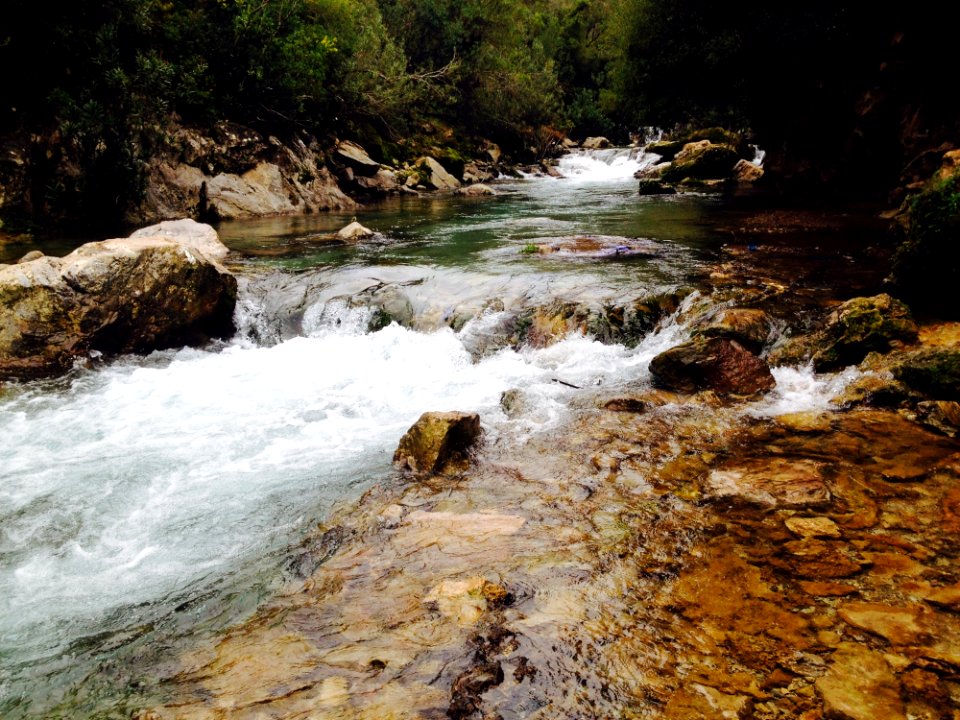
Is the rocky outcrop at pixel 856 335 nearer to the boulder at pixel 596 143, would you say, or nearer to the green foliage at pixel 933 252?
the green foliage at pixel 933 252

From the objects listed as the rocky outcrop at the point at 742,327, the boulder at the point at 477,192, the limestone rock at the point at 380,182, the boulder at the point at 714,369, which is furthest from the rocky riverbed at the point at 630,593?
the limestone rock at the point at 380,182

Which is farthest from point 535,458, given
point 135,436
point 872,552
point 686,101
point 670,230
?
point 686,101

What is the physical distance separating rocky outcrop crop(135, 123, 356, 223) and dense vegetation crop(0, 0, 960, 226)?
752mm

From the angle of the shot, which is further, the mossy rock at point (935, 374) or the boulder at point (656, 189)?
the boulder at point (656, 189)

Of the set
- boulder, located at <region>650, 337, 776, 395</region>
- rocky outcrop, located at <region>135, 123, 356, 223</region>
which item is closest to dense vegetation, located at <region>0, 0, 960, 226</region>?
rocky outcrop, located at <region>135, 123, 356, 223</region>

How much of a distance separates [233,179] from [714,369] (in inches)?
672

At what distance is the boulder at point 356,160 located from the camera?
2380 centimetres

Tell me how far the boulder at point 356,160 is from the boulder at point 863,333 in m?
21.0

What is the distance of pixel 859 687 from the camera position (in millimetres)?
2318

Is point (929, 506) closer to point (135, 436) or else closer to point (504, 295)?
point (504, 295)

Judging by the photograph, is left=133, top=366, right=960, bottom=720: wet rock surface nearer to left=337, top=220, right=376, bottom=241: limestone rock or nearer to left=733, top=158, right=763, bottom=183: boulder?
left=337, top=220, right=376, bottom=241: limestone rock

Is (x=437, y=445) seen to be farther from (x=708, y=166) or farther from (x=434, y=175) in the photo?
(x=708, y=166)

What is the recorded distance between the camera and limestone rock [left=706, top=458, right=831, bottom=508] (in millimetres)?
3822

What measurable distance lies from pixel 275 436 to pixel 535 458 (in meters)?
2.58
